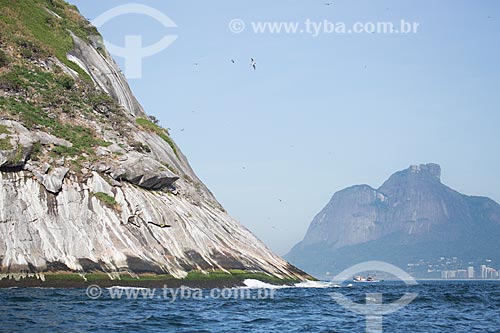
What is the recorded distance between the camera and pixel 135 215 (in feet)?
198

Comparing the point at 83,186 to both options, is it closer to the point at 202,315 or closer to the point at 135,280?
the point at 135,280

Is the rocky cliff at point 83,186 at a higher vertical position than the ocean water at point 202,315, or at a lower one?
higher

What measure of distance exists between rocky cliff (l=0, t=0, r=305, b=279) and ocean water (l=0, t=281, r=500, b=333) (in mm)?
6404

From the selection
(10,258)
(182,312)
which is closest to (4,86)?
(10,258)

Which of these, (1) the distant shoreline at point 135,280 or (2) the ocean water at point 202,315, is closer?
(2) the ocean water at point 202,315

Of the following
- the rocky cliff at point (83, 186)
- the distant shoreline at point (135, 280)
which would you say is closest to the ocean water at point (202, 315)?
the distant shoreline at point (135, 280)

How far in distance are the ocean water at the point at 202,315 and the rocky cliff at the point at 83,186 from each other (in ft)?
21.0

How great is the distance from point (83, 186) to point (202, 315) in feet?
87.0

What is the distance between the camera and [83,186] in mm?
59094

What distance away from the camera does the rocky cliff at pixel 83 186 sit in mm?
54062

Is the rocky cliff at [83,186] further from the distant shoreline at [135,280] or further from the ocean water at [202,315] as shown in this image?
the ocean water at [202,315]

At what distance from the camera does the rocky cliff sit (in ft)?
177

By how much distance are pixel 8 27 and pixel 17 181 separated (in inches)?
1040

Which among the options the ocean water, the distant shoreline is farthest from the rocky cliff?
the ocean water
